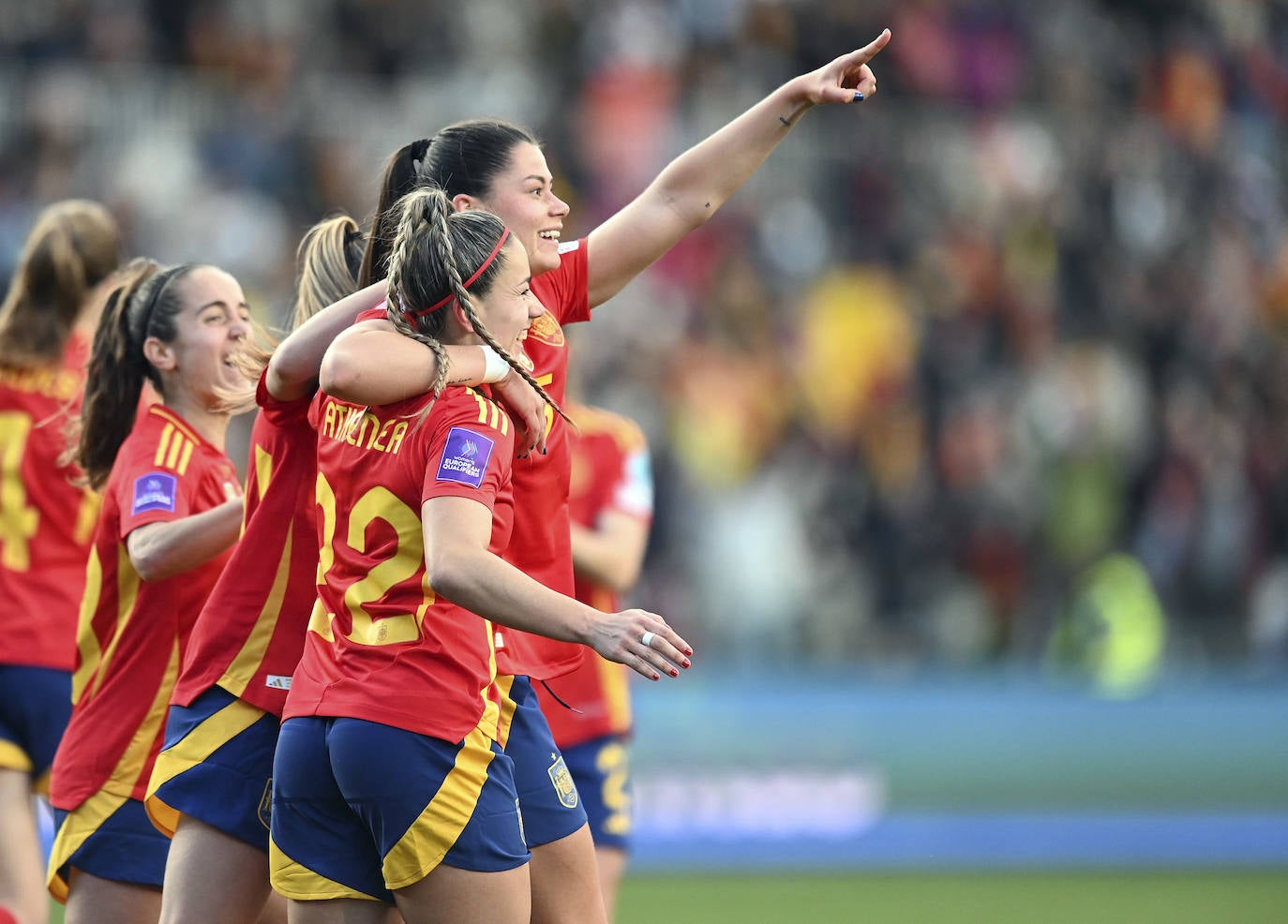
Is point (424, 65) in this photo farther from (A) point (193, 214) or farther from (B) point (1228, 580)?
(B) point (1228, 580)

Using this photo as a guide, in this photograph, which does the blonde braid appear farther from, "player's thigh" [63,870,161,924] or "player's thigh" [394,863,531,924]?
"player's thigh" [63,870,161,924]

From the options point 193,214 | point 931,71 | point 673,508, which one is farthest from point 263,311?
point 931,71

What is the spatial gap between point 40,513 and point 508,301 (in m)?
2.52

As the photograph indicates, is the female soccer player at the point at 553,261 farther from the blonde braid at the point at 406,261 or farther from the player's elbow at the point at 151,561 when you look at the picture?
the player's elbow at the point at 151,561

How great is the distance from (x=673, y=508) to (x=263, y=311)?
309 cm

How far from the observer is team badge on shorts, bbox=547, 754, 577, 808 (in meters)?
4.02

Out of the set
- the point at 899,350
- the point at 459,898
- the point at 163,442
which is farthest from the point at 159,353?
the point at 899,350

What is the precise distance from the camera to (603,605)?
19.0 feet

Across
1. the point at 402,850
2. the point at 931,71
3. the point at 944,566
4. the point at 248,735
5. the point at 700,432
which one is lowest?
the point at 402,850

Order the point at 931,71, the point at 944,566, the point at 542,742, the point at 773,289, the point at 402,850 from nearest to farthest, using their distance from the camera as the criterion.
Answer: the point at 402,850, the point at 542,742, the point at 944,566, the point at 773,289, the point at 931,71

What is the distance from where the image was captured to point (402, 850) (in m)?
3.39

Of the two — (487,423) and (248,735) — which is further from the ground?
(487,423)

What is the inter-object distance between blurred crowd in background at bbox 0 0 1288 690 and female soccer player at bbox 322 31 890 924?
6795 mm

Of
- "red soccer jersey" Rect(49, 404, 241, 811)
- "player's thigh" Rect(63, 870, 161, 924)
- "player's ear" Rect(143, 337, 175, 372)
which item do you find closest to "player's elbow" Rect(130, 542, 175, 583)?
"red soccer jersey" Rect(49, 404, 241, 811)
